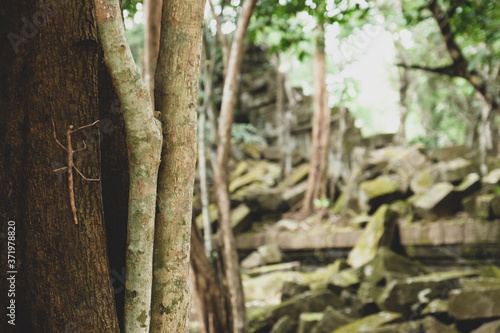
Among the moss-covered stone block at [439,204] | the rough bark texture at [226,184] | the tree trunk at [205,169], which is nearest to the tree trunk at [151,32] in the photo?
→ the rough bark texture at [226,184]

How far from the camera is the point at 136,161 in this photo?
151 centimetres

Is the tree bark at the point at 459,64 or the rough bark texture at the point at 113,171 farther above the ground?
the tree bark at the point at 459,64

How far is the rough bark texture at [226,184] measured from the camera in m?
3.86

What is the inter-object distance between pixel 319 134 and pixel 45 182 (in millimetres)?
8522

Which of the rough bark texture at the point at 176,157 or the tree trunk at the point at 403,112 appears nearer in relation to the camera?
the rough bark texture at the point at 176,157

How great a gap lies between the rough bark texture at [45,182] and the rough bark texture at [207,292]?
1878mm

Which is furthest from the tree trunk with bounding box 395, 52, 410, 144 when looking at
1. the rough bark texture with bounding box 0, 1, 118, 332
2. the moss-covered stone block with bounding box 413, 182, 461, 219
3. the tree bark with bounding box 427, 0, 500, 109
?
the rough bark texture with bounding box 0, 1, 118, 332

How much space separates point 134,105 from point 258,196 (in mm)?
8718

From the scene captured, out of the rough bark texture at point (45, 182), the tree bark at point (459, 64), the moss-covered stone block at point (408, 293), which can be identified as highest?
the tree bark at point (459, 64)

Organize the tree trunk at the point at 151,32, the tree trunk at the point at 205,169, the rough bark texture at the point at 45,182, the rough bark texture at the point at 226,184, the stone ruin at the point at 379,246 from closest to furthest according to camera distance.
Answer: the rough bark texture at the point at 45,182 → the tree trunk at the point at 151,32 → the rough bark texture at the point at 226,184 → the stone ruin at the point at 379,246 → the tree trunk at the point at 205,169

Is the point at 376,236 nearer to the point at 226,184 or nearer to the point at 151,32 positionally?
the point at 226,184

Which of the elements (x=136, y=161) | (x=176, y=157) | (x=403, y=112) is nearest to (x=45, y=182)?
(x=136, y=161)

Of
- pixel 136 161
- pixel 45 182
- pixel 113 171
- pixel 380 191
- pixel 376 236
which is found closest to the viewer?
pixel 45 182

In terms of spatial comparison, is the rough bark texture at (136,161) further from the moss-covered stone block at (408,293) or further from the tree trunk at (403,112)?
the tree trunk at (403,112)
